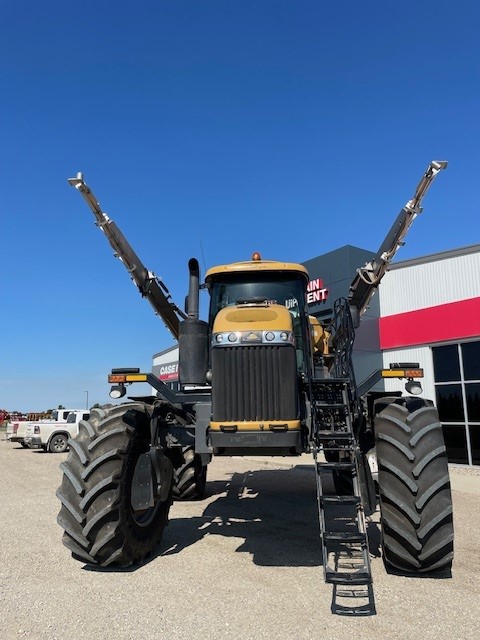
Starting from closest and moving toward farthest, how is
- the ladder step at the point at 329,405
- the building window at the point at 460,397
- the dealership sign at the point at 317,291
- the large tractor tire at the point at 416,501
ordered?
the large tractor tire at the point at 416,501 → the ladder step at the point at 329,405 → the building window at the point at 460,397 → the dealership sign at the point at 317,291

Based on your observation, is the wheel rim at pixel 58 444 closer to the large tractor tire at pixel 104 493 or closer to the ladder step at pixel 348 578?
the large tractor tire at pixel 104 493

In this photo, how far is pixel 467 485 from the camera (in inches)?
476

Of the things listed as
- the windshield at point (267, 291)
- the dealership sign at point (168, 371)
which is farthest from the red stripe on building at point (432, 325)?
the dealership sign at point (168, 371)

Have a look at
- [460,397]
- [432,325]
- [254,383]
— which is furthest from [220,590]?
[432,325]

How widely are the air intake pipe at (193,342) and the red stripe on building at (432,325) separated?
37.6 feet

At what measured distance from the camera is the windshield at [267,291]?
6.52m

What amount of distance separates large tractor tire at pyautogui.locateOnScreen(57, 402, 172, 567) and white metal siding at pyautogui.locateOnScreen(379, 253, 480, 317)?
1306cm

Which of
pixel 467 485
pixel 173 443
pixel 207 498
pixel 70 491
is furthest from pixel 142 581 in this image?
pixel 467 485

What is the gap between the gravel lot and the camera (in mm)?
4020

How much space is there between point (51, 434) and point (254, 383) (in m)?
19.8

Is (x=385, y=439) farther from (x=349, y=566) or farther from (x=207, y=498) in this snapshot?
(x=207, y=498)

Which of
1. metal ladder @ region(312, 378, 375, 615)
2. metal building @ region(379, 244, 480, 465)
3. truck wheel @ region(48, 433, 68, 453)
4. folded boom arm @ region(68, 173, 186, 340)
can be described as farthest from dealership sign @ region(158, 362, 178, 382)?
metal ladder @ region(312, 378, 375, 615)

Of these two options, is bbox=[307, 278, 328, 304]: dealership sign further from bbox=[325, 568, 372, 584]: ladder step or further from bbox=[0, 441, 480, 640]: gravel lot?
bbox=[325, 568, 372, 584]: ladder step

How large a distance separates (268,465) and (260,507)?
7141mm
